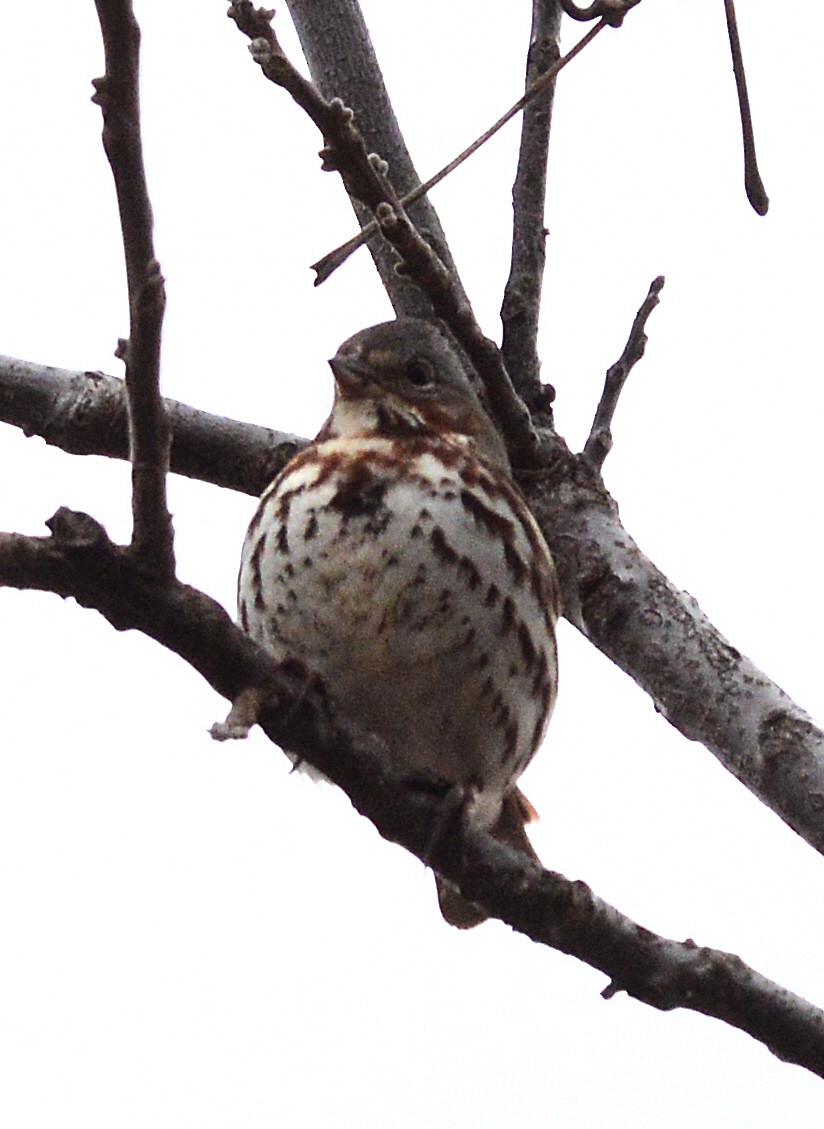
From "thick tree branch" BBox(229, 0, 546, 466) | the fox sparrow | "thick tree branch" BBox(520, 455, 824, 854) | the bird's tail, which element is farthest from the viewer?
the bird's tail

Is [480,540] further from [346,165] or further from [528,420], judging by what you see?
[346,165]

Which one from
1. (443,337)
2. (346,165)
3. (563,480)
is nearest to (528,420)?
(563,480)

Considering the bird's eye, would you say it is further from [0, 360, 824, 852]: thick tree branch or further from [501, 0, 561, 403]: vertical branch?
[0, 360, 824, 852]: thick tree branch

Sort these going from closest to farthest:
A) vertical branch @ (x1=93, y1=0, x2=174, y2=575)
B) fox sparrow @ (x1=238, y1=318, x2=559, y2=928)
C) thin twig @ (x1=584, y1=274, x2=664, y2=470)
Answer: vertical branch @ (x1=93, y1=0, x2=174, y2=575) → fox sparrow @ (x1=238, y1=318, x2=559, y2=928) → thin twig @ (x1=584, y1=274, x2=664, y2=470)

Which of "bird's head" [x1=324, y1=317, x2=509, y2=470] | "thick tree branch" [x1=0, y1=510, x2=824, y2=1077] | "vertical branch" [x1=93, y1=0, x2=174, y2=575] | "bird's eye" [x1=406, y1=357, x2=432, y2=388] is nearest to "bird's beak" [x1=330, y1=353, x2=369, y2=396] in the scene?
"bird's head" [x1=324, y1=317, x2=509, y2=470]

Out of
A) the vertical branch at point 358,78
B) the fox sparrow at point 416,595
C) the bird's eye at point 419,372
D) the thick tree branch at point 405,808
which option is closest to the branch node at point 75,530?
the thick tree branch at point 405,808
